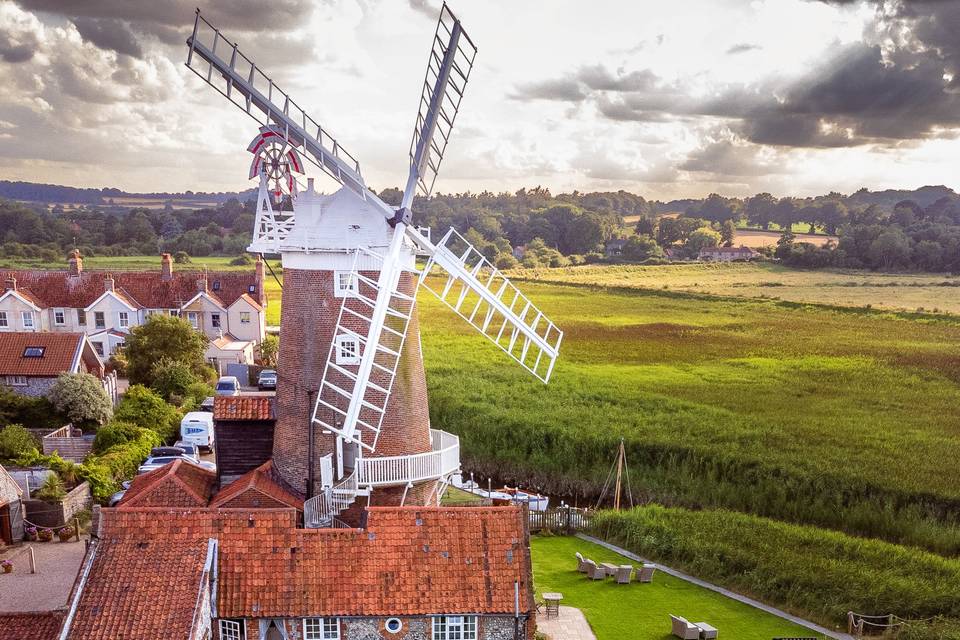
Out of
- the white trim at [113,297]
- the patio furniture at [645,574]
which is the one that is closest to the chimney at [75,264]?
the white trim at [113,297]

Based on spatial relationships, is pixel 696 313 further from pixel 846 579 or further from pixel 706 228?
pixel 706 228

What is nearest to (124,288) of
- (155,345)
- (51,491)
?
(155,345)

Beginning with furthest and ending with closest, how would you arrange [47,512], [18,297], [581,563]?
[18,297]
[47,512]
[581,563]

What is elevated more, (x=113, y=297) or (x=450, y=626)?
(x=113, y=297)

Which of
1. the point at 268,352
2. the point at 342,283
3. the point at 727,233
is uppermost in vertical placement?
the point at 727,233

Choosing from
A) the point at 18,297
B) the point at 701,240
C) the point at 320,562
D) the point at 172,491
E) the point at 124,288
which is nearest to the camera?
the point at 320,562

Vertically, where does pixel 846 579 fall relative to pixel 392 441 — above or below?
below

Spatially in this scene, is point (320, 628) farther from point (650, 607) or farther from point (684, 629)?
point (650, 607)

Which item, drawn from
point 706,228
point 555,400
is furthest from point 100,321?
point 706,228
